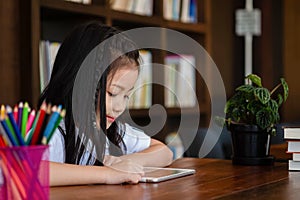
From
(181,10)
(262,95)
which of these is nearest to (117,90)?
(262,95)

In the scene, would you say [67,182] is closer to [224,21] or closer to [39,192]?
[39,192]

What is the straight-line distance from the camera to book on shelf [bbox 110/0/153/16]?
3199 millimetres

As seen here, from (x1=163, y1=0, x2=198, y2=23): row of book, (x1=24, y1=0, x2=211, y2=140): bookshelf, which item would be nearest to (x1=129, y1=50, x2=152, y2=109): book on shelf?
(x1=24, y1=0, x2=211, y2=140): bookshelf

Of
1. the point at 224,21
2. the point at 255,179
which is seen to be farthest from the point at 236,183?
the point at 224,21

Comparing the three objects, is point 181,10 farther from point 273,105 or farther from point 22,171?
point 22,171

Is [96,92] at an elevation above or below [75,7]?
below

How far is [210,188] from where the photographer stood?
4.53 ft

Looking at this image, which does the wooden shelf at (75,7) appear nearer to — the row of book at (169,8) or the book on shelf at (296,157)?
the row of book at (169,8)

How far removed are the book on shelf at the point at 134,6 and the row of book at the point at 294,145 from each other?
161 centimetres

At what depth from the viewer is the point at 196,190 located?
1.35 meters

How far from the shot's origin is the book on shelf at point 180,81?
144 inches

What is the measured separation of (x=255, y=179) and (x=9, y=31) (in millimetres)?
1381

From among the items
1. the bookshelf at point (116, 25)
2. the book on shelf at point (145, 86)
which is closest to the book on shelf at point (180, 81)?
the bookshelf at point (116, 25)

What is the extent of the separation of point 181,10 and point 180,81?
16.8 inches
